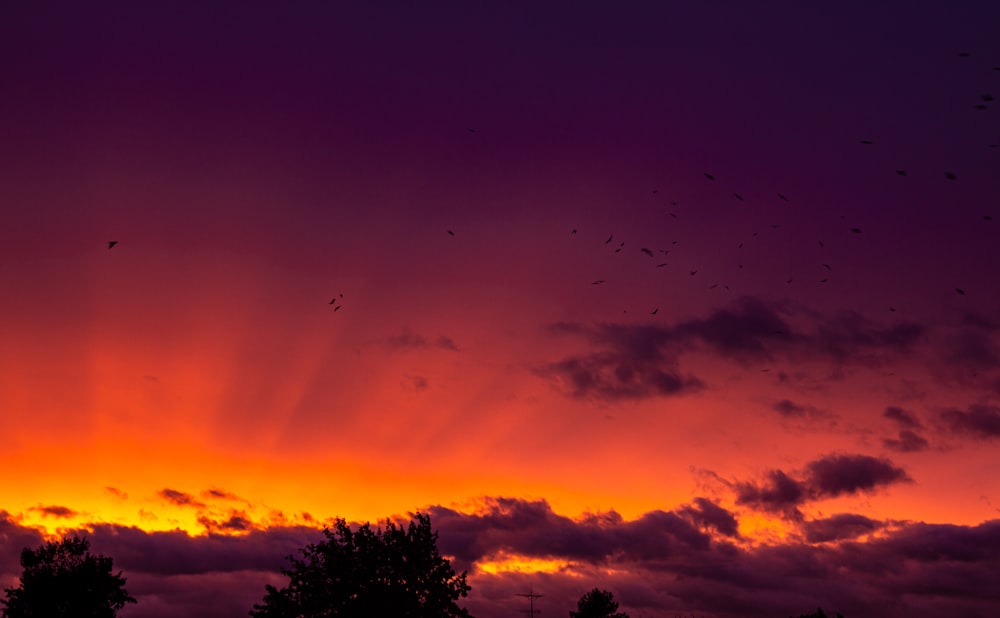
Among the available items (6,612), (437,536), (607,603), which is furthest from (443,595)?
(607,603)

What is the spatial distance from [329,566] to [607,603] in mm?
93512

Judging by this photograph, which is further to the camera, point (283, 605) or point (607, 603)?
point (607, 603)

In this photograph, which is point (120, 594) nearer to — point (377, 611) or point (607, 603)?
point (377, 611)

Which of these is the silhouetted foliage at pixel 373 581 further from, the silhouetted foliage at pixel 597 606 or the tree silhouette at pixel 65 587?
the silhouetted foliage at pixel 597 606

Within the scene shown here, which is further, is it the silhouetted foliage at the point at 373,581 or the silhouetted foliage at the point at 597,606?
the silhouetted foliage at the point at 597,606

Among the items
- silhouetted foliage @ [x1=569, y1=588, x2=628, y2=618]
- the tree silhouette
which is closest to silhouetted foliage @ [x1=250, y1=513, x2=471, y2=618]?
the tree silhouette

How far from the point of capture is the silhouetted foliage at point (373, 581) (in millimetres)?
59625

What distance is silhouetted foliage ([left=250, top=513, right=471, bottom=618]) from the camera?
196ft

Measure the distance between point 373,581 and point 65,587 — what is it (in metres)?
33.7

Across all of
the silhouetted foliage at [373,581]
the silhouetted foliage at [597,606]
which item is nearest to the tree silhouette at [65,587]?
the silhouetted foliage at [373,581]

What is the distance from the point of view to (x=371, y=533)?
63.0m

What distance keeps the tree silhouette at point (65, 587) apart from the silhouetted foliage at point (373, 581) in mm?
22284

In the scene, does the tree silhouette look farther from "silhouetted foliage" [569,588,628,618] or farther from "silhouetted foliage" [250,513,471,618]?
"silhouetted foliage" [569,588,628,618]

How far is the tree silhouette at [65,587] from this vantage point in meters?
76.9
